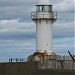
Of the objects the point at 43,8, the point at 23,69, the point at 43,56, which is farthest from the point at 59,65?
the point at 43,8

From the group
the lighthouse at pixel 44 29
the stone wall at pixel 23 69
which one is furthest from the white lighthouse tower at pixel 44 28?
the stone wall at pixel 23 69

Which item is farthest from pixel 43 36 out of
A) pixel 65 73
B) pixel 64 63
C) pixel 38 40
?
pixel 65 73

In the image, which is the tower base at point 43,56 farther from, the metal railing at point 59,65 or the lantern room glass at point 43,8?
the metal railing at point 59,65

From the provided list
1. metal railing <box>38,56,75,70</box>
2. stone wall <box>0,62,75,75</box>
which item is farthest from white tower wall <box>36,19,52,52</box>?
metal railing <box>38,56,75,70</box>

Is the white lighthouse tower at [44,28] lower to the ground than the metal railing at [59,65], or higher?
higher

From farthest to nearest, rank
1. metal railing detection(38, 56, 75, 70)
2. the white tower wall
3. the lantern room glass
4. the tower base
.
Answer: the lantern room glass → the white tower wall → the tower base → metal railing detection(38, 56, 75, 70)

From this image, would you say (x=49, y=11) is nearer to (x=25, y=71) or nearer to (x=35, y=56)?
(x=35, y=56)

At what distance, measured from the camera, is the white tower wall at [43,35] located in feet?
110

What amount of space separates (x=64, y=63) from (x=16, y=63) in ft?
12.4

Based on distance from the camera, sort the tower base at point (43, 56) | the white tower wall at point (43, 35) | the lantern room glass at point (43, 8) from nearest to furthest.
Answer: the tower base at point (43, 56)
the white tower wall at point (43, 35)
the lantern room glass at point (43, 8)

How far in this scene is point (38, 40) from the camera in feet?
110

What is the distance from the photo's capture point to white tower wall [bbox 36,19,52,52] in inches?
1319

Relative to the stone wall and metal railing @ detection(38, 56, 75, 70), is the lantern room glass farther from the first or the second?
metal railing @ detection(38, 56, 75, 70)

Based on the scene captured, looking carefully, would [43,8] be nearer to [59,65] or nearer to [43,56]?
[43,56]
